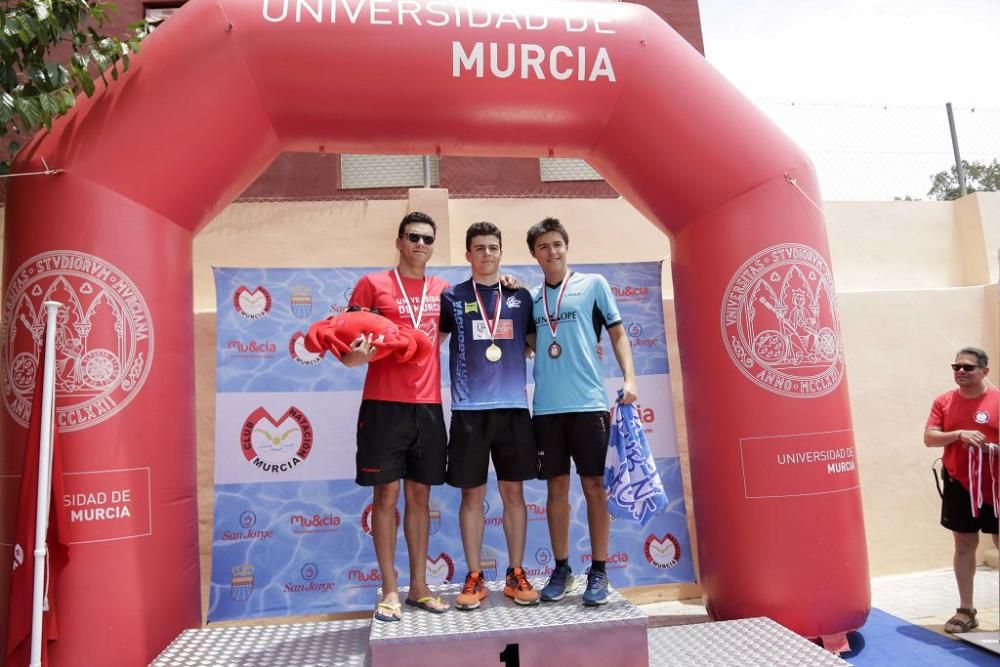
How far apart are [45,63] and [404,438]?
2.37 meters

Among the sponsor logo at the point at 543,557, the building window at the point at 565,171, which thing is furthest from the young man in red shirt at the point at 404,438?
the building window at the point at 565,171

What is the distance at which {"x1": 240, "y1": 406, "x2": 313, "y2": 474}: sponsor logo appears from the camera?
470cm

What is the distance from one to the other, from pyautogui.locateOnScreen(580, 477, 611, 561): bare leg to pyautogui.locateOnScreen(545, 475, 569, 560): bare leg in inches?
3.8


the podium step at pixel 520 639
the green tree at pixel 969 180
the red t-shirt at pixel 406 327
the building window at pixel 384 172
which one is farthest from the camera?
the building window at pixel 384 172

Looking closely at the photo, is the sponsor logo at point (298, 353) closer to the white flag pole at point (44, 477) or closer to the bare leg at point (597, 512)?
the white flag pole at point (44, 477)

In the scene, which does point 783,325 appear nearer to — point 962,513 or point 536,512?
point 962,513

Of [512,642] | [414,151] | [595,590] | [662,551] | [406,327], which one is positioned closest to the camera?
[512,642]

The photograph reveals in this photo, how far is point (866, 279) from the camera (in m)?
6.14

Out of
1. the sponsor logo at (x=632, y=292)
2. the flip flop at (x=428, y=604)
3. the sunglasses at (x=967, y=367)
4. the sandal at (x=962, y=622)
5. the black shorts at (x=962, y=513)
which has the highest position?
the sponsor logo at (x=632, y=292)

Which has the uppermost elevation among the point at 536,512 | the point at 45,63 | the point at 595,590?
the point at 45,63

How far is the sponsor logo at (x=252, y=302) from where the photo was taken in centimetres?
479

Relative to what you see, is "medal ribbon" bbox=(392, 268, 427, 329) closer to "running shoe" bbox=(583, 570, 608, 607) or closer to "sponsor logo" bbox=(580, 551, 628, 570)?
"running shoe" bbox=(583, 570, 608, 607)

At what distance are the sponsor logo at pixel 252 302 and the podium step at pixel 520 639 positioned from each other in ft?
7.95

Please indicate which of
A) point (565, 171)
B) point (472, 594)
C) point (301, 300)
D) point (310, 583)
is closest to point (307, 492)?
point (310, 583)
